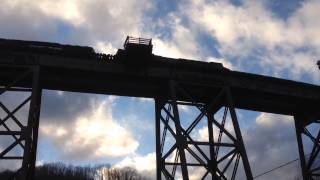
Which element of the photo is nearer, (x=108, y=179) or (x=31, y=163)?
(x=31, y=163)

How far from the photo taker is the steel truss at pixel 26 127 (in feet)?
49.7

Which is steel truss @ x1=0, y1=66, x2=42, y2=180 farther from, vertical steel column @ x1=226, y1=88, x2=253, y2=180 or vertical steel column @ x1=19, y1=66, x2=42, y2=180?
vertical steel column @ x1=226, y1=88, x2=253, y2=180

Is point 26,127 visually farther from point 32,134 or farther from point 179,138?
point 179,138

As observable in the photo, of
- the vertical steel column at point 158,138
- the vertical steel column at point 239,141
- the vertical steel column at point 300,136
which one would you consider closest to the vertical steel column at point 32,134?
the vertical steel column at point 158,138

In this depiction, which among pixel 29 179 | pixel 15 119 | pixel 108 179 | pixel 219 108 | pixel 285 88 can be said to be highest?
pixel 108 179

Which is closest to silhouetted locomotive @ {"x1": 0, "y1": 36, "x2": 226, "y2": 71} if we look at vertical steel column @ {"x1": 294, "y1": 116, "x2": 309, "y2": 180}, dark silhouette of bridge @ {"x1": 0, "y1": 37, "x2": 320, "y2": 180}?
dark silhouette of bridge @ {"x1": 0, "y1": 37, "x2": 320, "y2": 180}

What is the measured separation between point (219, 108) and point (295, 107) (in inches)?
213

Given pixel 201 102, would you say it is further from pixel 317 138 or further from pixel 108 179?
pixel 108 179

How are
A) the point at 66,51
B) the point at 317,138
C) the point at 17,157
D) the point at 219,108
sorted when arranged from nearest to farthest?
the point at 17,157
the point at 66,51
the point at 219,108
the point at 317,138

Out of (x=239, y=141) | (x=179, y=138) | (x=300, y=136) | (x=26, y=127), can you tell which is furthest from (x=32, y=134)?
(x=300, y=136)

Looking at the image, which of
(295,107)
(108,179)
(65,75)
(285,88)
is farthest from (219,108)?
(108,179)

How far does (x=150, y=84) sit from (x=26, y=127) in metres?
6.17

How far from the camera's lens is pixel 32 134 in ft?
55.3

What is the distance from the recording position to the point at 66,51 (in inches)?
695
